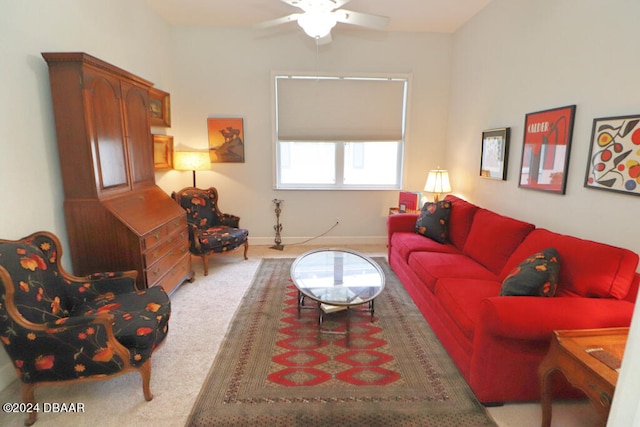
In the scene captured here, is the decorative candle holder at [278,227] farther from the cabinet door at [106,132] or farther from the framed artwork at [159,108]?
the cabinet door at [106,132]

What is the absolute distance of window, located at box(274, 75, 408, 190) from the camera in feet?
15.2

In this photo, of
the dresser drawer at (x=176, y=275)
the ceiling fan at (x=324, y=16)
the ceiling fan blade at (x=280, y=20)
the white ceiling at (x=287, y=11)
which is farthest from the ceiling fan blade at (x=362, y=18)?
the dresser drawer at (x=176, y=275)

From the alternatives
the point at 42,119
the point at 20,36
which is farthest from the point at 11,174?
the point at 20,36

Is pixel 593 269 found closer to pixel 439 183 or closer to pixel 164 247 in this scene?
pixel 439 183

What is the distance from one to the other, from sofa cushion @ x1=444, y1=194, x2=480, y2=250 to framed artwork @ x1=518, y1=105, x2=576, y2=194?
0.53 m

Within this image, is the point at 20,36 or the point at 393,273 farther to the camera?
the point at 393,273

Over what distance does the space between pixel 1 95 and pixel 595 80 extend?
3914 mm

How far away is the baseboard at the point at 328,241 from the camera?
502cm

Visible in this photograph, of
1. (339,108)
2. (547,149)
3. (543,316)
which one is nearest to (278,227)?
(339,108)

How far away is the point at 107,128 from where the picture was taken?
257cm

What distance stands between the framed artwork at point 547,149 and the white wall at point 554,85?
60 millimetres

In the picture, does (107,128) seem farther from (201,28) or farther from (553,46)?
(553,46)

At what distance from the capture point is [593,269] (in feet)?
6.29

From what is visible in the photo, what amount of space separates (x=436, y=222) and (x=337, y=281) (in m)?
1.46
